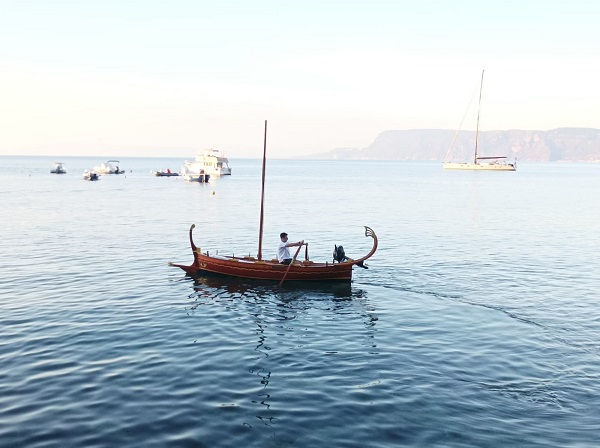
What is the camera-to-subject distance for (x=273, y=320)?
22.7 metres

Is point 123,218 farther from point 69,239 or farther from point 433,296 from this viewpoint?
point 433,296

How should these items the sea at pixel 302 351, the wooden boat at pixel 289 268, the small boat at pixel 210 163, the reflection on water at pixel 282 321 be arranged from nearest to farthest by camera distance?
the sea at pixel 302 351
the reflection on water at pixel 282 321
the wooden boat at pixel 289 268
the small boat at pixel 210 163

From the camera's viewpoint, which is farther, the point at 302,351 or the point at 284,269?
the point at 284,269

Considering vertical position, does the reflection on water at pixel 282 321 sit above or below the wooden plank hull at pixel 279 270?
below

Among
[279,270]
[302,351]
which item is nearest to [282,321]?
[302,351]

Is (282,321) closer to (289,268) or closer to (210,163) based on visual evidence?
(289,268)

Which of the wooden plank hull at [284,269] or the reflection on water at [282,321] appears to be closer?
the reflection on water at [282,321]

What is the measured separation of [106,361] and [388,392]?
993 centimetres

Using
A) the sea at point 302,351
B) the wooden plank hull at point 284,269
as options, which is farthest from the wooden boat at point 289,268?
the sea at point 302,351

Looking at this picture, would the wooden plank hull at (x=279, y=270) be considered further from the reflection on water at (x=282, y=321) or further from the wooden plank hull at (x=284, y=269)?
the reflection on water at (x=282, y=321)

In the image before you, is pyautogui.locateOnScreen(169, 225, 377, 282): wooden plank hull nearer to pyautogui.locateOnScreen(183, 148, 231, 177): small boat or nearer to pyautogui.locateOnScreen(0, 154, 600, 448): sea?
pyautogui.locateOnScreen(0, 154, 600, 448): sea

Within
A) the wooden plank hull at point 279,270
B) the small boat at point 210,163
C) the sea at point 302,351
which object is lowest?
the sea at point 302,351

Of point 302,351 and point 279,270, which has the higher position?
point 279,270

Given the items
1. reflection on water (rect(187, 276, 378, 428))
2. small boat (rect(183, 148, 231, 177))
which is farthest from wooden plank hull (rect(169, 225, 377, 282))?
small boat (rect(183, 148, 231, 177))
